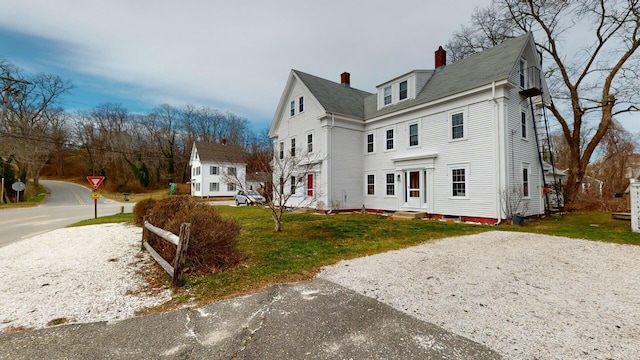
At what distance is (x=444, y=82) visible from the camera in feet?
48.6

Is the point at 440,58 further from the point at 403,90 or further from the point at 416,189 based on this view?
the point at 416,189

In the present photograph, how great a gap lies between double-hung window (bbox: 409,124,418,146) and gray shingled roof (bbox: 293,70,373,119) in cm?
385

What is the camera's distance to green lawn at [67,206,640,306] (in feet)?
16.1

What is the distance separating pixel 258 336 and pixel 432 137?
13.6 metres

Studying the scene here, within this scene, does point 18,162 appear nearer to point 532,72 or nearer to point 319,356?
point 319,356

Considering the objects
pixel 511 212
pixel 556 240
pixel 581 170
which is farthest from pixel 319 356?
pixel 581 170

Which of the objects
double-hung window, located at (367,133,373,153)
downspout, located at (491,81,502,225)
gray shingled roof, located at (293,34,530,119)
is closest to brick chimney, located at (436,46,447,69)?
gray shingled roof, located at (293,34,530,119)

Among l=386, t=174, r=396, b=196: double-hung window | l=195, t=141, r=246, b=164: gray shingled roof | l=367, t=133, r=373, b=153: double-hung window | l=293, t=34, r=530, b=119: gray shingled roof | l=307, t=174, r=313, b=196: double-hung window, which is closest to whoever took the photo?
l=293, t=34, r=530, b=119: gray shingled roof

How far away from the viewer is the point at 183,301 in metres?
4.19

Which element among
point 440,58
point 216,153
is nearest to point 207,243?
point 440,58

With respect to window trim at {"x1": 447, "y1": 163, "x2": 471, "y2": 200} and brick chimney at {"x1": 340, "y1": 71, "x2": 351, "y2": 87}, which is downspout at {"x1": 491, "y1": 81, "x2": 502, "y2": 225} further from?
brick chimney at {"x1": 340, "y1": 71, "x2": 351, "y2": 87}

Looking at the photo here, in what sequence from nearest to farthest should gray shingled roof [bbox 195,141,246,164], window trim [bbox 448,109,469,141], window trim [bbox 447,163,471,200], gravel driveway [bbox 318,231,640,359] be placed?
gravel driveway [bbox 318,231,640,359]
window trim [bbox 447,163,471,200]
window trim [bbox 448,109,469,141]
gray shingled roof [bbox 195,141,246,164]

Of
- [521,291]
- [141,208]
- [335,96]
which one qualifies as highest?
[335,96]

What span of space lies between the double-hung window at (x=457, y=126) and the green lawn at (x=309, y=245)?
467 centimetres
